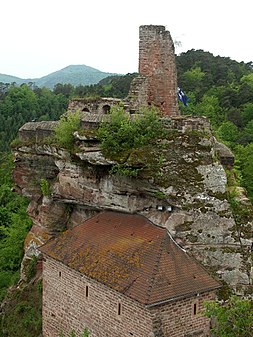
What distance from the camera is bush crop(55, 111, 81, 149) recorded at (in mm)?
18391

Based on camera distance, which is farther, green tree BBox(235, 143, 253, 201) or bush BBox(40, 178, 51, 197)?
green tree BBox(235, 143, 253, 201)

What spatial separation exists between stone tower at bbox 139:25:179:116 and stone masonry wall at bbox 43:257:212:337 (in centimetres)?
825

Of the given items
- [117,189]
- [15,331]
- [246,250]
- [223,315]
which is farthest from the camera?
[15,331]

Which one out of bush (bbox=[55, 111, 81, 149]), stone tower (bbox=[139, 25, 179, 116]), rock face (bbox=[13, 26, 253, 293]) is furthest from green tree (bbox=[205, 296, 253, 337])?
stone tower (bbox=[139, 25, 179, 116])

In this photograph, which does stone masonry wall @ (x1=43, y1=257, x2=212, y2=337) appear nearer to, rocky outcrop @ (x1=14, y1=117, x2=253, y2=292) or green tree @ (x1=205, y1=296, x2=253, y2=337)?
rocky outcrop @ (x1=14, y1=117, x2=253, y2=292)

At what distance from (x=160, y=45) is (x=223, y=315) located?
A: 42.0ft

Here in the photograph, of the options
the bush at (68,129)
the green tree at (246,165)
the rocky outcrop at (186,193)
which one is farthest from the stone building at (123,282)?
the green tree at (246,165)

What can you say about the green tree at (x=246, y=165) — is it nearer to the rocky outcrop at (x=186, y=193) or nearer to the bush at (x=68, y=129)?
the rocky outcrop at (x=186, y=193)

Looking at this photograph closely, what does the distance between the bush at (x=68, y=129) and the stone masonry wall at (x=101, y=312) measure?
174 inches

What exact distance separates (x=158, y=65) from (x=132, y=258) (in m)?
9.08

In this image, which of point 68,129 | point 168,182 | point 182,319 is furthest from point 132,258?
point 68,129

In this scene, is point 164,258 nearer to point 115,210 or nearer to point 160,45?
point 115,210

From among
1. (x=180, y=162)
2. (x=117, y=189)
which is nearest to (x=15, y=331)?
(x=117, y=189)

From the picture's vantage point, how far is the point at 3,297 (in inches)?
939
